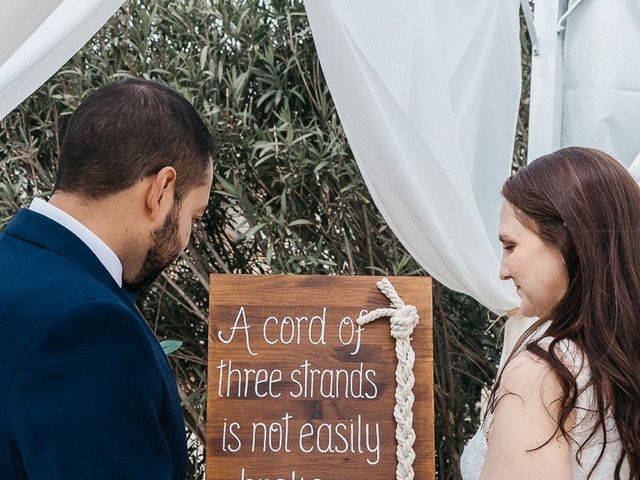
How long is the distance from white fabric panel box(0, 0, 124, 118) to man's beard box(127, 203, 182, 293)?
527 mm

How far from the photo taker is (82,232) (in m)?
1.21

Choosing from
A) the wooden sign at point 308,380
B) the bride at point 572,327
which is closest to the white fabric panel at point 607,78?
the wooden sign at point 308,380

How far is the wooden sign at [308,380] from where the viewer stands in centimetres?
205

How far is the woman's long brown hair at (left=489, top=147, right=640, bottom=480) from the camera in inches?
52.3

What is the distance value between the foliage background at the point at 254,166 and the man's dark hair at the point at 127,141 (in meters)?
1.87

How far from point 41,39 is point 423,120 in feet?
3.19

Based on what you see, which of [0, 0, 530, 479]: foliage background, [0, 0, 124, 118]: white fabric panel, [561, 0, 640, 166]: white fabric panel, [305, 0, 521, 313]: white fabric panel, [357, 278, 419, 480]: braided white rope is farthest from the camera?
[0, 0, 530, 479]: foliage background

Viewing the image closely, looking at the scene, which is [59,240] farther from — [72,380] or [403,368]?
[403,368]

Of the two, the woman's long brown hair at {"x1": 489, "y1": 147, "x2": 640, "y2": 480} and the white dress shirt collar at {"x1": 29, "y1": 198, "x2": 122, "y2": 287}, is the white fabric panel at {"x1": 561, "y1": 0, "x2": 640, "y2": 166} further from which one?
the white dress shirt collar at {"x1": 29, "y1": 198, "x2": 122, "y2": 287}

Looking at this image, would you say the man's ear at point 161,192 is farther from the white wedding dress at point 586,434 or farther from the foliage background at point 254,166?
the foliage background at point 254,166

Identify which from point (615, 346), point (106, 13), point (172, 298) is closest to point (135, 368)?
point (615, 346)

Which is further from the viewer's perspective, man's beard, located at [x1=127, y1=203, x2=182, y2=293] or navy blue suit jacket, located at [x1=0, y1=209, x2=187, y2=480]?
man's beard, located at [x1=127, y1=203, x2=182, y2=293]

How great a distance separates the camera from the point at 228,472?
2035 mm

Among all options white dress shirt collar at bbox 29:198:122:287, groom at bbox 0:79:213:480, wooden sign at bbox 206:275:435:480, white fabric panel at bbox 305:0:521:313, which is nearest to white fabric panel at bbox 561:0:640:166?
white fabric panel at bbox 305:0:521:313
